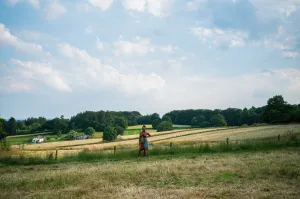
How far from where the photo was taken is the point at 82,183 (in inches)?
407

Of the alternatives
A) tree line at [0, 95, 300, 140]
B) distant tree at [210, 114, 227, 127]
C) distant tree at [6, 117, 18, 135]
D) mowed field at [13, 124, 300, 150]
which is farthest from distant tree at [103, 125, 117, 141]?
distant tree at [6, 117, 18, 135]

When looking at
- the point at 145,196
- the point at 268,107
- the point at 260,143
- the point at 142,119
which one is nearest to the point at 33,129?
the point at 142,119

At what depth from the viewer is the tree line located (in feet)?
242

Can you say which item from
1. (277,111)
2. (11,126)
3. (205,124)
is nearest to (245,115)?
(205,124)

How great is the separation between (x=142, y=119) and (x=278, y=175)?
410 feet

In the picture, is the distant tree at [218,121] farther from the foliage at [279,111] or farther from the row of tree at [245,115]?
the foliage at [279,111]

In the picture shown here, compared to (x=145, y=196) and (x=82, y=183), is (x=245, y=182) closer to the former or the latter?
(x=145, y=196)

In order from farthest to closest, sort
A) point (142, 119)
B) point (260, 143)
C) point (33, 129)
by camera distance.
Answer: point (142, 119) → point (33, 129) → point (260, 143)

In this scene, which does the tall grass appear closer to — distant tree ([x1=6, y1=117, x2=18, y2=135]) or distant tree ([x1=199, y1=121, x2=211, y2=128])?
distant tree ([x1=199, y1=121, x2=211, y2=128])

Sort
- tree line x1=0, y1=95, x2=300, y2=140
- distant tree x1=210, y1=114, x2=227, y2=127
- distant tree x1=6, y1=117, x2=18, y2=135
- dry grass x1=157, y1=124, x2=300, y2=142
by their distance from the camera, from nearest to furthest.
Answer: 1. dry grass x1=157, y1=124, x2=300, y2=142
2. tree line x1=0, y1=95, x2=300, y2=140
3. distant tree x1=210, y1=114, x2=227, y2=127
4. distant tree x1=6, y1=117, x2=18, y2=135

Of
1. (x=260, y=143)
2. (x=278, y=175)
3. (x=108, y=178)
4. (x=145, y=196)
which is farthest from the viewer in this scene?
(x=260, y=143)

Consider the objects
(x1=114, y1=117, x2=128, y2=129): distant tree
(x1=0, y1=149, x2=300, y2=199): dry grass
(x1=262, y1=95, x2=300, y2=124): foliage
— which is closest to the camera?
(x1=0, y1=149, x2=300, y2=199): dry grass

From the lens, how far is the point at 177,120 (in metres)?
131

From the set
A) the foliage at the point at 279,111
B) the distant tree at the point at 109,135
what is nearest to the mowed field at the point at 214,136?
the distant tree at the point at 109,135
